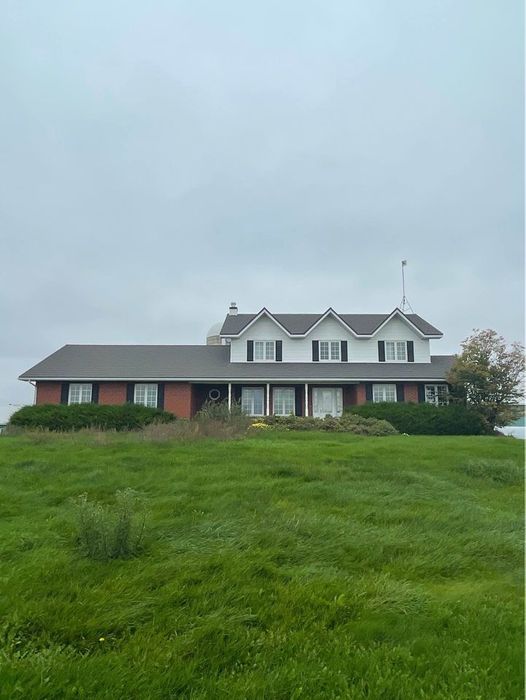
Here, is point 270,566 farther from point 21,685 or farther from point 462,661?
point 21,685

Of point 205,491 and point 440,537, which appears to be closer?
point 440,537

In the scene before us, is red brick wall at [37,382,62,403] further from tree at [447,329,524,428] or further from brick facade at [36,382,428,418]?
tree at [447,329,524,428]

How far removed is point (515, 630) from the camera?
401 cm

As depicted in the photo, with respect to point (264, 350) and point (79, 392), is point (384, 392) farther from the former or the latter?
point (79, 392)

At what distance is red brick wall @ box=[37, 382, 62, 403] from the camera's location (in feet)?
Result: 90.8

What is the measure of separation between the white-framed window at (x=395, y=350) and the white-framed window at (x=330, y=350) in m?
2.73

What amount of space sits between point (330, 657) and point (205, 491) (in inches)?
177

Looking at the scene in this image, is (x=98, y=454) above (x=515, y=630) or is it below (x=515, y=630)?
above

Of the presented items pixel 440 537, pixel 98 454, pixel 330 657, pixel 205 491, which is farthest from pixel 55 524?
pixel 98 454

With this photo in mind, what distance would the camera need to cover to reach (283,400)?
28.8 meters

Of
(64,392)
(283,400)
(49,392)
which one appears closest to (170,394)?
(64,392)

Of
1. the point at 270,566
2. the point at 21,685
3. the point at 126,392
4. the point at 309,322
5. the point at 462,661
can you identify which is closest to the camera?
the point at 21,685

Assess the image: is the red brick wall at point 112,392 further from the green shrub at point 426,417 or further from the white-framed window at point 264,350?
the green shrub at point 426,417

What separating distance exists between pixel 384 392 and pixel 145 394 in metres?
12.5
